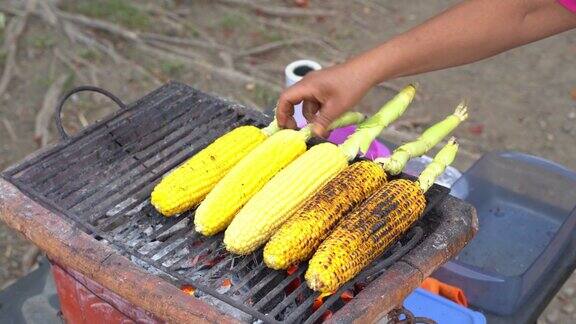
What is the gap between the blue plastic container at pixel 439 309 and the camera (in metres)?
2.47

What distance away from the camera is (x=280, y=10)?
232 inches

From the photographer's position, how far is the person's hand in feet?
6.79

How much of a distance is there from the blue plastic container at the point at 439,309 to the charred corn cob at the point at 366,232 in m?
0.65

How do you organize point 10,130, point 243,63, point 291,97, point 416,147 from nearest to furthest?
1. point 291,97
2. point 416,147
3. point 10,130
4. point 243,63

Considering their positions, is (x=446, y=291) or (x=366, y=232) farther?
(x=446, y=291)

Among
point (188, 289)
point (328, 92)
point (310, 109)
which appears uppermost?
point (328, 92)

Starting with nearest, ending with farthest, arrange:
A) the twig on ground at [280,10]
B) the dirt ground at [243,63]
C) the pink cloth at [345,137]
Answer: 1. the pink cloth at [345,137]
2. the dirt ground at [243,63]
3. the twig on ground at [280,10]

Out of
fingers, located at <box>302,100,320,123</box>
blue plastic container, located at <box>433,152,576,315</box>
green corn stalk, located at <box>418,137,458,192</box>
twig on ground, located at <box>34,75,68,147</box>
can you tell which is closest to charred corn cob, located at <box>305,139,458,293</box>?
green corn stalk, located at <box>418,137,458,192</box>

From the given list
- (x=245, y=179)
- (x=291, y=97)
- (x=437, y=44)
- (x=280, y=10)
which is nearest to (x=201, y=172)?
(x=245, y=179)

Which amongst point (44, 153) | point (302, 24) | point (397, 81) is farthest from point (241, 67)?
point (44, 153)

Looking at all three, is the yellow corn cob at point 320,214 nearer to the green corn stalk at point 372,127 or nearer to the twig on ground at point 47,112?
the green corn stalk at point 372,127

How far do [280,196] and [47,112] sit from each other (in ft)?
11.0

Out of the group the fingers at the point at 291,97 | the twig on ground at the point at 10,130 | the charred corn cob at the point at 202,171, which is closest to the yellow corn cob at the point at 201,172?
the charred corn cob at the point at 202,171

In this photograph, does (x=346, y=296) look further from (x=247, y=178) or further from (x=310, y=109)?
(x=310, y=109)
